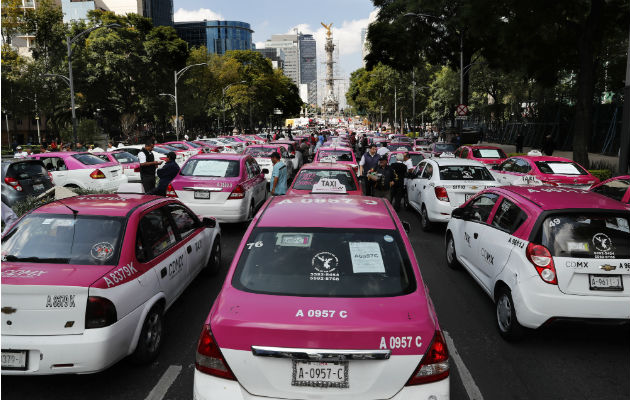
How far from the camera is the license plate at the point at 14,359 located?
13.2 ft

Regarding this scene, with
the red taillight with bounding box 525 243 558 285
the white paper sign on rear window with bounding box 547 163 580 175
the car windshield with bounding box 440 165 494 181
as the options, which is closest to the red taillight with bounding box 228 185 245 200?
the car windshield with bounding box 440 165 494 181

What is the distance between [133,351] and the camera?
183 inches

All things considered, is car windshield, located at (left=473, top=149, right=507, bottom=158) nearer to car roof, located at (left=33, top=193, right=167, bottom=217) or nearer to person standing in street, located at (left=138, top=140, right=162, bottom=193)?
person standing in street, located at (left=138, top=140, right=162, bottom=193)

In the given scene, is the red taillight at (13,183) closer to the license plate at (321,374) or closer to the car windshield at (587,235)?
the license plate at (321,374)

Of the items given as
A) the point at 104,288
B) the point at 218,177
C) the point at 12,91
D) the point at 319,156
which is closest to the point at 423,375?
the point at 104,288

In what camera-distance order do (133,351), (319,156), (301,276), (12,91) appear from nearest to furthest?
1. (301,276)
2. (133,351)
3. (319,156)
4. (12,91)

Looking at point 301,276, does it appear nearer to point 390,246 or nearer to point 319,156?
point 390,246

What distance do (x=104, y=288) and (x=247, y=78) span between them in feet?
242

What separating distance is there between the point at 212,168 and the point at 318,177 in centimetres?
265

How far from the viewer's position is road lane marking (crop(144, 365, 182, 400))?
4.36 meters

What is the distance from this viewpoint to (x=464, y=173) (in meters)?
11.2

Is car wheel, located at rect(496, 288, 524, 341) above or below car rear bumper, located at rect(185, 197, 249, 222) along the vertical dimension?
below

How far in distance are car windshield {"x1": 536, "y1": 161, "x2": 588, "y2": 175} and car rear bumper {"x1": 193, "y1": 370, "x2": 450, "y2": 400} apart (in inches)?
466

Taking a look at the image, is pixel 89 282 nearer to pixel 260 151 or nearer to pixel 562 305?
pixel 562 305
